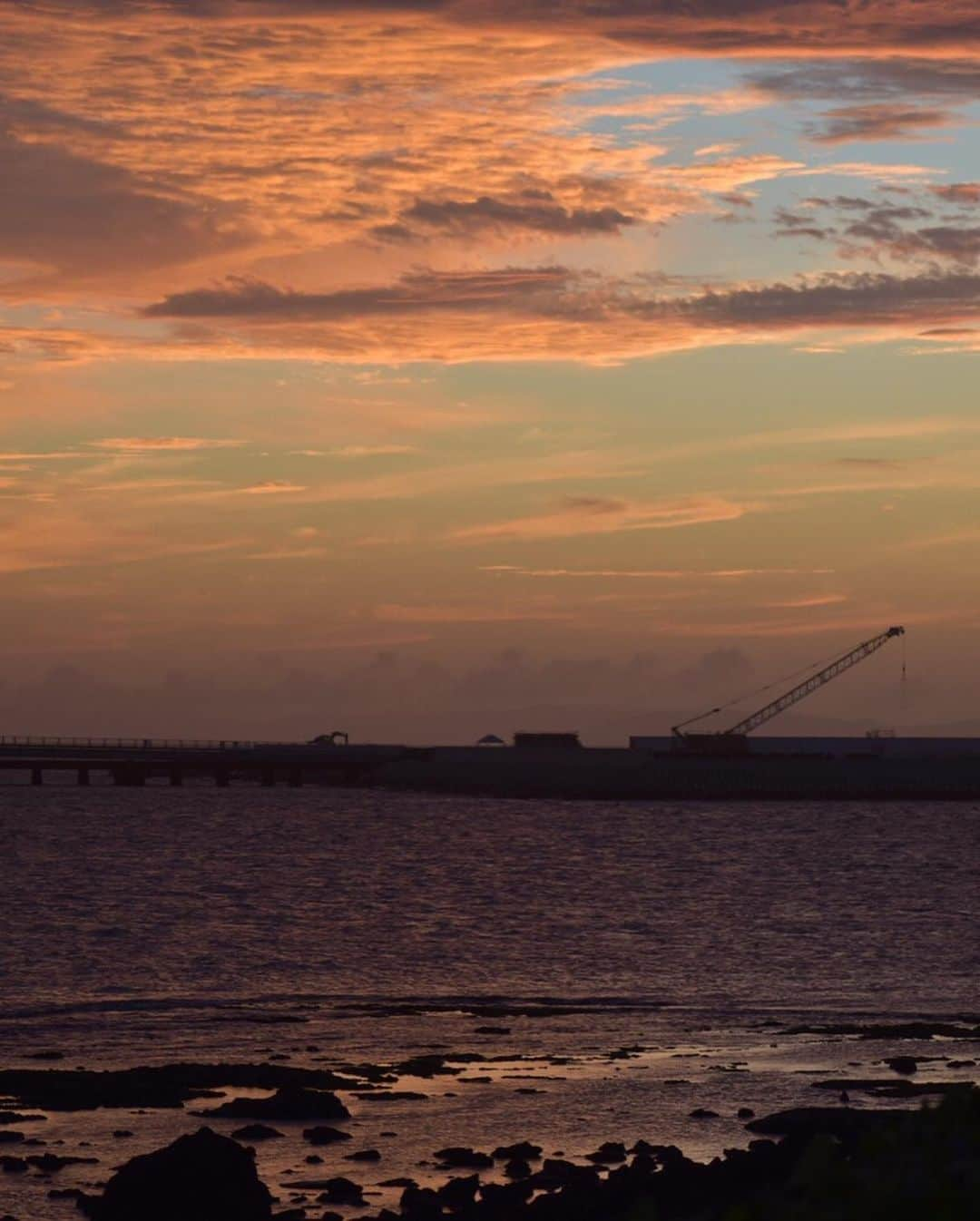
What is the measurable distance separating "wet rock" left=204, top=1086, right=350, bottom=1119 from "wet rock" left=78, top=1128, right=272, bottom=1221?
758 centimetres

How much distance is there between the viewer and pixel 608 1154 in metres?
35.7

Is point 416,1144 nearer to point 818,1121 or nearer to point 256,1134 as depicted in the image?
point 256,1134

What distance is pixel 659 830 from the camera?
194m

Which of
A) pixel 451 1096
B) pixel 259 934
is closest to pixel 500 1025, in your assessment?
pixel 451 1096

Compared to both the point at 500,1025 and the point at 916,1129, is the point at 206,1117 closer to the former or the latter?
the point at 500,1025

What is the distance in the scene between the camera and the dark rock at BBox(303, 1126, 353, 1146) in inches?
1479

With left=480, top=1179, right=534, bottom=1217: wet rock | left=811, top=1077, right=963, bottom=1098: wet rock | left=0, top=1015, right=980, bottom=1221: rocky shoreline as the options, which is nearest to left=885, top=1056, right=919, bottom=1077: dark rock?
left=0, top=1015, right=980, bottom=1221: rocky shoreline

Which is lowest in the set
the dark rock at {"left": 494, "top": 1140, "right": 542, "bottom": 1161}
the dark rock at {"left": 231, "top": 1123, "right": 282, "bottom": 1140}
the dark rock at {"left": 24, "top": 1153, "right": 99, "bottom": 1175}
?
the dark rock at {"left": 24, "top": 1153, "right": 99, "bottom": 1175}

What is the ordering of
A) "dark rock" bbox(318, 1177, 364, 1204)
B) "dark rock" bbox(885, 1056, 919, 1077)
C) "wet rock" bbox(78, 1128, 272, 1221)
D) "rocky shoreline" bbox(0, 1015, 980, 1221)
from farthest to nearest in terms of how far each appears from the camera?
"dark rock" bbox(885, 1056, 919, 1077), "dark rock" bbox(318, 1177, 364, 1204), "wet rock" bbox(78, 1128, 272, 1221), "rocky shoreline" bbox(0, 1015, 980, 1221)

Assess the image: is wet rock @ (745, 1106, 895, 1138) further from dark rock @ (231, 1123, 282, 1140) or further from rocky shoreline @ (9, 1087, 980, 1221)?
dark rock @ (231, 1123, 282, 1140)

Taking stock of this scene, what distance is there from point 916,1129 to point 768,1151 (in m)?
12.5

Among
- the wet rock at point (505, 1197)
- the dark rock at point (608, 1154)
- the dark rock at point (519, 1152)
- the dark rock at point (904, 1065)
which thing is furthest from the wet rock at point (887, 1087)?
the wet rock at point (505, 1197)

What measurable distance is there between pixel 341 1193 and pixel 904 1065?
56.0ft

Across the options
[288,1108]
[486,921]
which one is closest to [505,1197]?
[288,1108]
